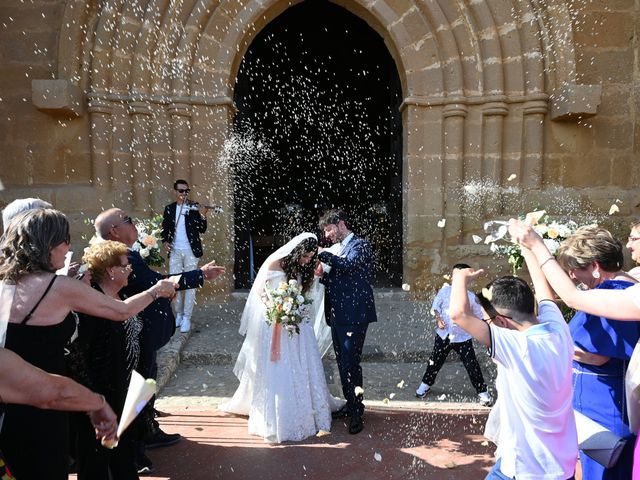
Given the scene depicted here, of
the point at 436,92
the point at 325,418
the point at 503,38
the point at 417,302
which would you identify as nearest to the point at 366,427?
the point at 325,418

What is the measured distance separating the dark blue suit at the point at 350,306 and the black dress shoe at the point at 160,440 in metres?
1.45

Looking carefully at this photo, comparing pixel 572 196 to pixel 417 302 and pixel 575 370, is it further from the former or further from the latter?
pixel 575 370

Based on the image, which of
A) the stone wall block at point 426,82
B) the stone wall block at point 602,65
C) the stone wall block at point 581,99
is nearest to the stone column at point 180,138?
the stone wall block at point 426,82

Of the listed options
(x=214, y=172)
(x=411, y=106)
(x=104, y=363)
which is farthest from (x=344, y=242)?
(x=411, y=106)

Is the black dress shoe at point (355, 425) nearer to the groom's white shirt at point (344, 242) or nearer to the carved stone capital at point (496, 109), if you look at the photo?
the groom's white shirt at point (344, 242)

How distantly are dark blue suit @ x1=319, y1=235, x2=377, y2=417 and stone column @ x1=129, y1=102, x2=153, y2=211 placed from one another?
4.11 metres

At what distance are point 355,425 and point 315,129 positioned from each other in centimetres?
1155

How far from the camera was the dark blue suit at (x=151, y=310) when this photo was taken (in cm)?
360

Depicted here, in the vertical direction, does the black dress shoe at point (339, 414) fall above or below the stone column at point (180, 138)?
below

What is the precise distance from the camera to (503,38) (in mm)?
7770

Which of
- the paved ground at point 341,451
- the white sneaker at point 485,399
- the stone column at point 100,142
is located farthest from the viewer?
the stone column at point 100,142

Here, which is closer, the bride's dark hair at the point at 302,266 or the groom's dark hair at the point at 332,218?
the bride's dark hair at the point at 302,266

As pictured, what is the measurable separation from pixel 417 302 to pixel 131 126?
495 cm

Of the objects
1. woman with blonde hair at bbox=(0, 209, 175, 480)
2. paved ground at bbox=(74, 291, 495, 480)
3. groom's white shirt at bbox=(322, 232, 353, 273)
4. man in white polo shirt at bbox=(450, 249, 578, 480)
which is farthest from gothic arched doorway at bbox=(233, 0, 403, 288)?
woman with blonde hair at bbox=(0, 209, 175, 480)
